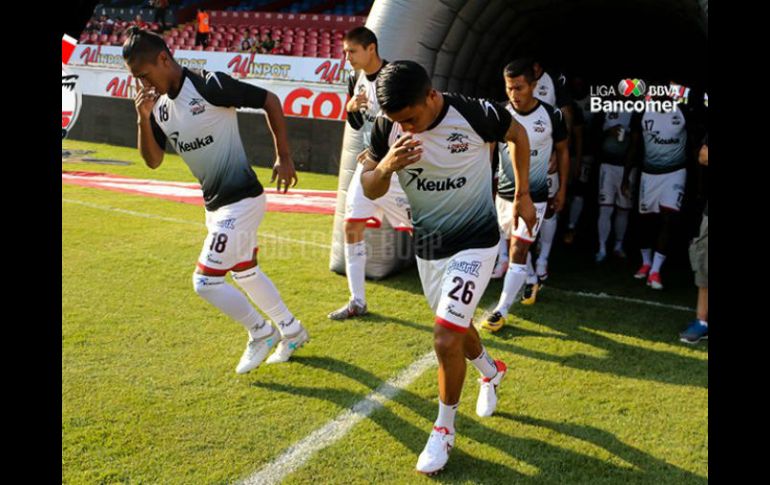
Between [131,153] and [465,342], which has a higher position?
[131,153]

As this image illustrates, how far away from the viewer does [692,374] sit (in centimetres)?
507

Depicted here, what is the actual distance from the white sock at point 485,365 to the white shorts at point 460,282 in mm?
488

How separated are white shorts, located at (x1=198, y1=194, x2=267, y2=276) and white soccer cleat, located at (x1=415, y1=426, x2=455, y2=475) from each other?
1893 millimetres

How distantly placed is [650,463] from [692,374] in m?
1.47

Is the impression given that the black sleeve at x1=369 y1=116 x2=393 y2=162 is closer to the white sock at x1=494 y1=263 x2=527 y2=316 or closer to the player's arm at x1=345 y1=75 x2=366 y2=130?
the player's arm at x1=345 y1=75 x2=366 y2=130

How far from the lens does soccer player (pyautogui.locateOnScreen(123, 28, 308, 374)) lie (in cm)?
472

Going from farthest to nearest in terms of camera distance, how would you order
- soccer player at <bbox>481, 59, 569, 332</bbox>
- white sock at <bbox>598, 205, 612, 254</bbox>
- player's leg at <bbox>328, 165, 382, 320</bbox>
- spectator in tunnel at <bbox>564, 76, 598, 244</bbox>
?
spectator in tunnel at <bbox>564, 76, 598, 244</bbox> < white sock at <bbox>598, 205, 612, 254</bbox> < player's leg at <bbox>328, 165, 382, 320</bbox> < soccer player at <bbox>481, 59, 569, 332</bbox>

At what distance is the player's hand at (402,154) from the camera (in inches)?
136

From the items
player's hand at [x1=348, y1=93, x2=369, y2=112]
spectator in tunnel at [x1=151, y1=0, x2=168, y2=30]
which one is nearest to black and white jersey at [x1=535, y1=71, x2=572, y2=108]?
player's hand at [x1=348, y1=93, x2=369, y2=112]

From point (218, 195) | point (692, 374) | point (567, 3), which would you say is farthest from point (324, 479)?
point (567, 3)

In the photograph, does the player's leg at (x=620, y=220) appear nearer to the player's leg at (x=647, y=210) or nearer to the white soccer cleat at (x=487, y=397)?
the player's leg at (x=647, y=210)

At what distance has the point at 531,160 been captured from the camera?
6.28 m

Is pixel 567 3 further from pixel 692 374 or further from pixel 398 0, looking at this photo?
pixel 692 374

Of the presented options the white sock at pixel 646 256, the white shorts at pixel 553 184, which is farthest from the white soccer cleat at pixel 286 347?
the white sock at pixel 646 256
